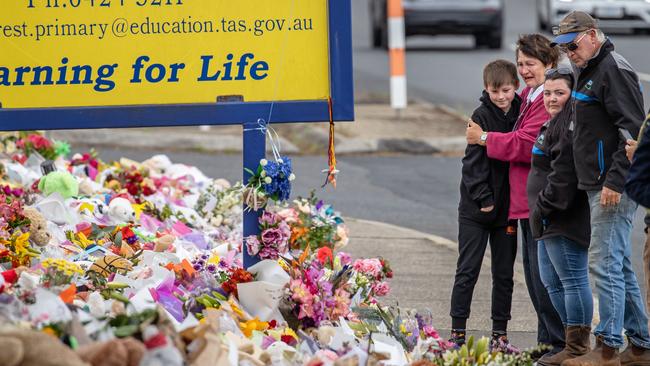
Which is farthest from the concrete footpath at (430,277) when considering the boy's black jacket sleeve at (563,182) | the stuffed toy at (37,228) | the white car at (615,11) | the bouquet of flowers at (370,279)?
the white car at (615,11)

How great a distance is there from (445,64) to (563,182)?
652 inches

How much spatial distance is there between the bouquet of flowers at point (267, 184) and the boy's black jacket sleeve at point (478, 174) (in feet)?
3.72

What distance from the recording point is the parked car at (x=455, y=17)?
23.3 metres

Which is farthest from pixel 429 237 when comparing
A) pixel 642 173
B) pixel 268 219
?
pixel 642 173

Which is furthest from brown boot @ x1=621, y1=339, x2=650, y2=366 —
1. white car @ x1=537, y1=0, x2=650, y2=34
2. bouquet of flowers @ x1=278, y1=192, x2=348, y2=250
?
white car @ x1=537, y1=0, x2=650, y2=34

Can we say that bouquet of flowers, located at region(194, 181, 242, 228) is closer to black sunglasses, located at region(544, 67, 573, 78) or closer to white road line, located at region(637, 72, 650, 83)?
black sunglasses, located at region(544, 67, 573, 78)

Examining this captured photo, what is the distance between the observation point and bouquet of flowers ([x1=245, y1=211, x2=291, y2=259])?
5621mm

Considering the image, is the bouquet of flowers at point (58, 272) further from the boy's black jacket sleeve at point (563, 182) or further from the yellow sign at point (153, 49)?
the boy's black jacket sleeve at point (563, 182)

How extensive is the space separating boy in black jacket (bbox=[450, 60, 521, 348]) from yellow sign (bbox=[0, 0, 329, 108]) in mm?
1128

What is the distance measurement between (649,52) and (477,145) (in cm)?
1667

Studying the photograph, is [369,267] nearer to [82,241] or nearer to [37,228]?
[82,241]

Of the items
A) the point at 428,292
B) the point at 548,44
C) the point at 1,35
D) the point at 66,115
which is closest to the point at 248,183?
the point at 66,115

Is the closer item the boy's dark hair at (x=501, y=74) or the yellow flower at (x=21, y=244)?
the yellow flower at (x=21, y=244)

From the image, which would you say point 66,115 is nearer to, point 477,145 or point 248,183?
point 248,183
